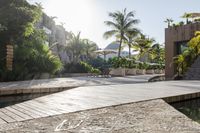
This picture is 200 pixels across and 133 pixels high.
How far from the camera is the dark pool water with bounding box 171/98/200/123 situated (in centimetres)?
649

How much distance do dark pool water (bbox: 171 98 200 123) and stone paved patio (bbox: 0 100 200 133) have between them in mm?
1694

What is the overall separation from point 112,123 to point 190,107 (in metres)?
3.99

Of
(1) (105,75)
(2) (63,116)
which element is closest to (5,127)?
(2) (63,116)

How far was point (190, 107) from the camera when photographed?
7.30 meters

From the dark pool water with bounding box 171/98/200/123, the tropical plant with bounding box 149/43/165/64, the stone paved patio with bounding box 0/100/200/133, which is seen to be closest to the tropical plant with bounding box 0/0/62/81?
the dark pool water with bounding box 171/98/200/123

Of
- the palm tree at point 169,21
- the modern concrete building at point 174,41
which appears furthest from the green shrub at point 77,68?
the palm tree at point 169,21

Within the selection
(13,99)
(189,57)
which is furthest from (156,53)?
(13,99)

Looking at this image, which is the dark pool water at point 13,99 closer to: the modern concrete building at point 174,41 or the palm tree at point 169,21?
the modern concrete building at point 174,41

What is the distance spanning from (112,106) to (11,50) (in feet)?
30.3

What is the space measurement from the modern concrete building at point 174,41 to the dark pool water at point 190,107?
10881 mm

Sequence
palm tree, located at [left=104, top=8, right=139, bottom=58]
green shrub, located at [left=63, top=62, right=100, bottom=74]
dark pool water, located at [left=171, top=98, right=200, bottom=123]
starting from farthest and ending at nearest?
palm tree, located at [left=104, top=8, right=139, bottom=58] < green shrub, located at [left=63, top=62, right=100, bottom=74] < dark pool water, located at [left=171, top=98, right=200, bottom=123]

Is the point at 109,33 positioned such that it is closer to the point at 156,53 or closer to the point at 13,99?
the point at 156,53

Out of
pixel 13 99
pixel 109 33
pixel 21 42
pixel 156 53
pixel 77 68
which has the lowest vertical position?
pixel 13 99

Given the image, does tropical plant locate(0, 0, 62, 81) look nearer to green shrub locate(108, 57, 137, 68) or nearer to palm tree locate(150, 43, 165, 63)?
green shrub locate(108, 57, 137, 68)
